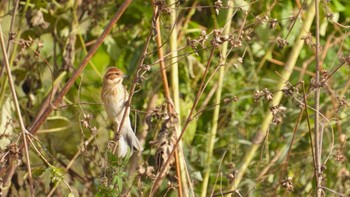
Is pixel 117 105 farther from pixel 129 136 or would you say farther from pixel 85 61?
pixel 85 61

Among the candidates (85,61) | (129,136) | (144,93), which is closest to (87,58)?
(85,61)

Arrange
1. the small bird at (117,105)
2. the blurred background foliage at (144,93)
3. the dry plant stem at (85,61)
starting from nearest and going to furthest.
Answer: the dry plant stem at (85,61), the small bird at (117,105), the blurred background foliage at (144,93)

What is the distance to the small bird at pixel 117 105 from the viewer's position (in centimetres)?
288

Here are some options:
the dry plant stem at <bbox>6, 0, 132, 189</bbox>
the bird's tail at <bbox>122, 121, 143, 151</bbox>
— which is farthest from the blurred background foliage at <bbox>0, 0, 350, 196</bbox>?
the dry plant stem at <bbox>6, 0, 132, 189</bbox>

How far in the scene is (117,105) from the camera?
2971 mm

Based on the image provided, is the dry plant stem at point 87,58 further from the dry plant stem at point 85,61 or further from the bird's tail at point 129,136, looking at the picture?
the bird's tail at point 129,136

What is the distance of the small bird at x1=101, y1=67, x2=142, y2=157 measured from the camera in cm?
288

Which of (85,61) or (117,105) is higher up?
(85,61)

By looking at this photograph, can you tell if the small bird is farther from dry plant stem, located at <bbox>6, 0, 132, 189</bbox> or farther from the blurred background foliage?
the blurred background foliage

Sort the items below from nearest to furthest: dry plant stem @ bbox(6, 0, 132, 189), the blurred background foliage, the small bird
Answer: dry plant stem @ bbox(6, 0, 132, 189), the small bird, the blurred background foliage

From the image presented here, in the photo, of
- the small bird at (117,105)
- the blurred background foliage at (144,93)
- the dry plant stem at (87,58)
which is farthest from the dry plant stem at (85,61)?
the blurred background foliage at (144,93)

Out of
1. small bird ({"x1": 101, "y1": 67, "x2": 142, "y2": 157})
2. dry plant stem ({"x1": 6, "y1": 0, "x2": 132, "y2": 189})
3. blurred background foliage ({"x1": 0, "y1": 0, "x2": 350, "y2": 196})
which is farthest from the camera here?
blurred background foliage ({"x1": 0, "y1": 0, "x2": 350, "y2": 196})

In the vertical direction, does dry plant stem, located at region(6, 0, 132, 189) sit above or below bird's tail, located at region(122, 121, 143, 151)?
above

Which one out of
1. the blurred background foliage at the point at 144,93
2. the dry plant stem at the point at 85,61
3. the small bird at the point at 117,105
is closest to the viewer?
the dry plant stem at the point at 85,61
